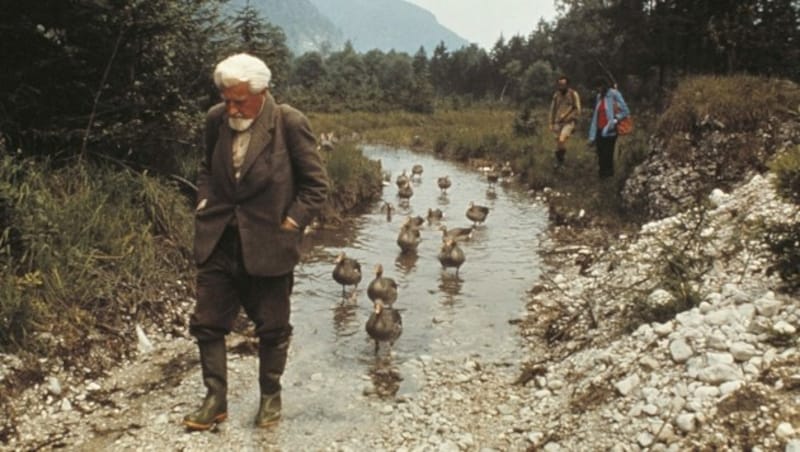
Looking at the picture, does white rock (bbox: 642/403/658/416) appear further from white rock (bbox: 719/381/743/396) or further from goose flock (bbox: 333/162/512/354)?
goose flock (bbox: 333/162/512/354)

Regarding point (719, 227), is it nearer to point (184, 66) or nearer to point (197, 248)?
point (197, 248)

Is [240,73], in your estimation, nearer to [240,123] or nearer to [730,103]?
[240,123]

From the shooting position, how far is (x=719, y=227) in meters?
7.32

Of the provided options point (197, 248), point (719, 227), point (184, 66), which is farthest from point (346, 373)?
point (184, 66)

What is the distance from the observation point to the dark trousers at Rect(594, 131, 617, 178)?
1454cm

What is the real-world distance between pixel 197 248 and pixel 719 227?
571cm

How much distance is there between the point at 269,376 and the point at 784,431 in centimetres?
350

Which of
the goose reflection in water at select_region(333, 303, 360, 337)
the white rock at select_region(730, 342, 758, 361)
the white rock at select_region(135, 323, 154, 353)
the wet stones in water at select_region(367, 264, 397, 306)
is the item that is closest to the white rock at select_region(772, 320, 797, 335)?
the white rock at select_region(730, 342, 758, 361)

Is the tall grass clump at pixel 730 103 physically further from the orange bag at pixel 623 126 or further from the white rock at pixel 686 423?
the white rock at pixel 686 423

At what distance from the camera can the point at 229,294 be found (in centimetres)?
494

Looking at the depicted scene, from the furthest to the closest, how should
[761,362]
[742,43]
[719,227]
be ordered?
1. [742,43]
2. [719,227]
3. [761,362]

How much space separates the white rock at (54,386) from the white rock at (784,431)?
5.20 meters

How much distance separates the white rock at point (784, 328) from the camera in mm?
4496

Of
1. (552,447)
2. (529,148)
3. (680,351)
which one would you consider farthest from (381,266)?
(529,148)
